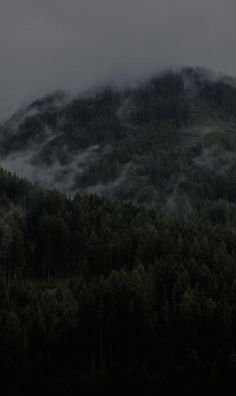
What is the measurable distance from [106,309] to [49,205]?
289ft

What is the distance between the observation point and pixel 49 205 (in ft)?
631

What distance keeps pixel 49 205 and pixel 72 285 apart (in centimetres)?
6184

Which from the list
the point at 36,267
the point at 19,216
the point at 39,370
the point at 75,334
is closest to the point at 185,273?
the point at 75,334

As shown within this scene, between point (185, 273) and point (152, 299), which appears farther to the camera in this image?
point (185, 273)

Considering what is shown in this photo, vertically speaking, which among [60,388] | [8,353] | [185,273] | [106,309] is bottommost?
[60,388]

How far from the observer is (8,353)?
9419 centimetres

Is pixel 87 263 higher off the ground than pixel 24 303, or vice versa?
pixel 87 263

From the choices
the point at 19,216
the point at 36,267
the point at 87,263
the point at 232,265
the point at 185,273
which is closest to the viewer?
the point at 185,273

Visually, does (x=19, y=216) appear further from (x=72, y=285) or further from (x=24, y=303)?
(x=24, y=303)

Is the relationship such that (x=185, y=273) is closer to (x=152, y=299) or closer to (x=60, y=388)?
(x=152, y=299)

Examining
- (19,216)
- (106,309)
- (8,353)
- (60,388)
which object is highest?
(19,216)

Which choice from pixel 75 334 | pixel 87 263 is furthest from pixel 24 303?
pixel 87 263

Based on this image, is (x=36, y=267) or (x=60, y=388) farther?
(x=36, y=267)

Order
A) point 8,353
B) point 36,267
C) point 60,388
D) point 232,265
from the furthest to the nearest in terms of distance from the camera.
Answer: point 36,267 < point 232,265 < point 8,353 < point 60,388
